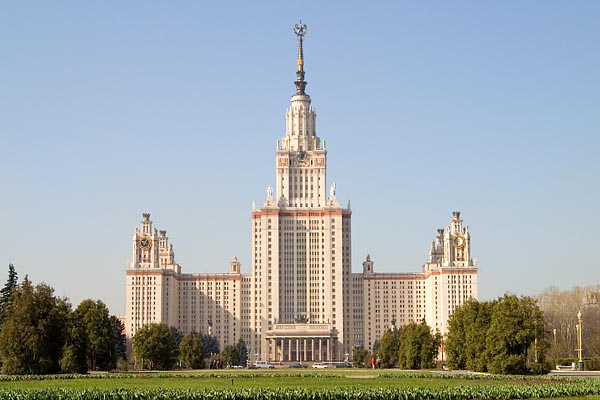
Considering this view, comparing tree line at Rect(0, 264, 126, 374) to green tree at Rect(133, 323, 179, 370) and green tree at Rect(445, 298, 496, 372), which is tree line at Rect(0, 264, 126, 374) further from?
green tree at Rect(445, 298, 496, 372)

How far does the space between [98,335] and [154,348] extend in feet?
58.2

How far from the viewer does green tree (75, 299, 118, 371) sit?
102m

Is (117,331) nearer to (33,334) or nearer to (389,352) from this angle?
(389,352)

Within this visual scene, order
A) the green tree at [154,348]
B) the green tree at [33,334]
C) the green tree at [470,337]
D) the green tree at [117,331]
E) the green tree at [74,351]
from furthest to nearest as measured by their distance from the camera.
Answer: the green tree at [154,348], the green tree at [117,331], the green tree at [470,337], the green tree at [74,351], the green tree at [33,334]

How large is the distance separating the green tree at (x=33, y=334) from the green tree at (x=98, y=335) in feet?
37.2

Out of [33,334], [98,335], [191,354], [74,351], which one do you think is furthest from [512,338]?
[191,354]

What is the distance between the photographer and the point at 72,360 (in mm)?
88750

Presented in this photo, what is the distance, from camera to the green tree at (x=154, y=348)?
395ft

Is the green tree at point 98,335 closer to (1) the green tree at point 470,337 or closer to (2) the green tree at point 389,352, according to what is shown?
(1) the green tree at point 470,337

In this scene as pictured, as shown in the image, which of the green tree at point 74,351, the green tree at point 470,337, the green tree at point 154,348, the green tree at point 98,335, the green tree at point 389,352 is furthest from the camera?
the green tree at point 389,352

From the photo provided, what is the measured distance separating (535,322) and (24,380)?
135ft

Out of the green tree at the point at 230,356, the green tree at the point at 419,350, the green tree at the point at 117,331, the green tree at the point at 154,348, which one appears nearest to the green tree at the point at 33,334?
the green tree at the point at 117,331

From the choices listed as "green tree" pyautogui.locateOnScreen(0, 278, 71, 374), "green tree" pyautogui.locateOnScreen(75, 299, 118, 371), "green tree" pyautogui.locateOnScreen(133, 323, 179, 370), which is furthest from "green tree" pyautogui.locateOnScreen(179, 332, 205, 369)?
"green tree" pyautogui.locateOnScreen(0, 278, 71, 374)

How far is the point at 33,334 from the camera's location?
84438 mm
